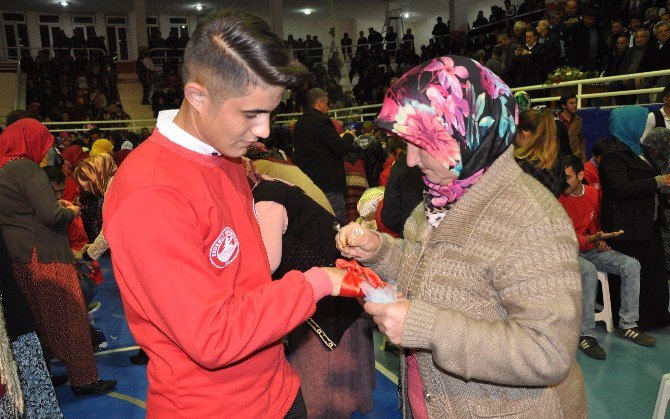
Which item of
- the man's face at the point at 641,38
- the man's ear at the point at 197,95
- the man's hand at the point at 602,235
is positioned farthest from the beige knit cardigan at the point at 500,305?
the man's face at the point at 641,38

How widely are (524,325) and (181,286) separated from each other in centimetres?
74

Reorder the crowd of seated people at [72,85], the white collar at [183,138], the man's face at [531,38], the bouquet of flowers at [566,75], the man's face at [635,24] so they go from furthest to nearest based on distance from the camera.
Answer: the crowd of seated people at [72,85]
the man's face at [531,38]
the man's face at [635,24]
the bouquet of flowers at [566,75]
the white collar at [183,138]

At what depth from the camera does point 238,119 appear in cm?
126

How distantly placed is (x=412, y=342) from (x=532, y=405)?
0.39 m

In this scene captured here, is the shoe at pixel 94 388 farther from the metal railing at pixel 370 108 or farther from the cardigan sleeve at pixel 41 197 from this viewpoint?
the metal railing at pixel 370 108

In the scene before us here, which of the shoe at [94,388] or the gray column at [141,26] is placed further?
the gray column at [141,26]

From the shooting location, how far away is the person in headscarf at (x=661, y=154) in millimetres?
4535

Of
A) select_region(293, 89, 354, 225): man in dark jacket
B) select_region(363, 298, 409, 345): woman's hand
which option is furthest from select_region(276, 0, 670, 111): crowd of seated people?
select_region(363, 298, 409, 345): woman's hand

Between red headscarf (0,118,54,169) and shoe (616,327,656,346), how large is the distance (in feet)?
14.8

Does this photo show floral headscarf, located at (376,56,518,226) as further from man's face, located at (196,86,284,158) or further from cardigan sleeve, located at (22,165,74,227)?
cardigan sleeve, located at (22,165,74,227)

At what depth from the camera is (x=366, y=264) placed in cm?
175

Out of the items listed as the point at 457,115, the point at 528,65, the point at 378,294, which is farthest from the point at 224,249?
the point at 528,65

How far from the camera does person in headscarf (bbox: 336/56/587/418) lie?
120 cm

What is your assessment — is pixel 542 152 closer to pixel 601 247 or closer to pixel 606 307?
pixel 601 247
